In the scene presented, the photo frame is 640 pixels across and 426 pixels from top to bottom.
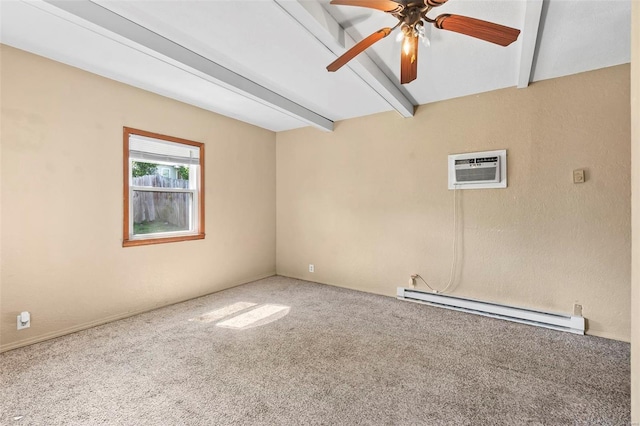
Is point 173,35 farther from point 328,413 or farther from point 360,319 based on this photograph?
point 360,319

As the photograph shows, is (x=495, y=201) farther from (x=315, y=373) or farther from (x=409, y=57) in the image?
(x=315, y=373)

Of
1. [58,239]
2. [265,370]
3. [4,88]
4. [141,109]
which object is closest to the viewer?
[265,370]

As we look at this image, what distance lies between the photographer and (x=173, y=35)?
2.21m

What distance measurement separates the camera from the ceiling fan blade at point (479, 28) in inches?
61.1

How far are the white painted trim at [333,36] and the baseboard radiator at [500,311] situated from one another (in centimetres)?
235

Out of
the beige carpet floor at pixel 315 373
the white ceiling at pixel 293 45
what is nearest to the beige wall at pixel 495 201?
the white ceiling at pixel 293 45

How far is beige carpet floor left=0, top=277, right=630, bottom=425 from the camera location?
1699mm

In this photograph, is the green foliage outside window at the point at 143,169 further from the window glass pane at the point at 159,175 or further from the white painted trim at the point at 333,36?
the white painted trim at the point at 333,36

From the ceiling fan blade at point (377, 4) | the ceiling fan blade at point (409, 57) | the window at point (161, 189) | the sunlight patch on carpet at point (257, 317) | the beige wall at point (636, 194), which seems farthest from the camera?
the window at point (161, 189)

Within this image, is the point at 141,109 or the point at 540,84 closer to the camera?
the point at 540,84

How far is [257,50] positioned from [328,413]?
2627 mm

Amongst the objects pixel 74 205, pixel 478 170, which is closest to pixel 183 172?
pixel 74 205

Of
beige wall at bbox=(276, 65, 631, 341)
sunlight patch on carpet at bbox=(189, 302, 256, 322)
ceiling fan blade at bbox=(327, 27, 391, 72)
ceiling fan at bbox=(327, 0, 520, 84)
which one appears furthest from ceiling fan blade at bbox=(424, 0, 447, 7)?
sunlight patch on carpet at bbox=(189, 302, 256, 322)

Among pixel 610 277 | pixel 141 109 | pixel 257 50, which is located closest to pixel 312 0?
pixel 257 50
